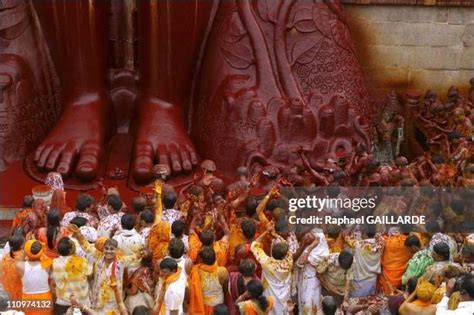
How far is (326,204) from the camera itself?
6.94 meters

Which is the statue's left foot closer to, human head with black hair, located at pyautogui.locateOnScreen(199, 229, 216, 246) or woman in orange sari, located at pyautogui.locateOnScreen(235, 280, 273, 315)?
human head with black hair, located at pyautogui.locateOnScreen(199, 229, 216, 246)

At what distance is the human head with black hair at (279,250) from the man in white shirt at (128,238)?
0.77 m

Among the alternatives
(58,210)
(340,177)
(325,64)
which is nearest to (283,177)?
(340,177)

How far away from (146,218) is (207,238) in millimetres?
453

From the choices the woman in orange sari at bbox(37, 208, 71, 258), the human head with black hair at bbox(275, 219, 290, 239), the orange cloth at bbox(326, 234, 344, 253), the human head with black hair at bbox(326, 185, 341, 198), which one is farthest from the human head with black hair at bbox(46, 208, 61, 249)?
the human head with black hair at bbox(326, 185, 341, 198)

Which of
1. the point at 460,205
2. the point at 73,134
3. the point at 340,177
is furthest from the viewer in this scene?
the point at 73,134

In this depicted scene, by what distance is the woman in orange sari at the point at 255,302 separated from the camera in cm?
542

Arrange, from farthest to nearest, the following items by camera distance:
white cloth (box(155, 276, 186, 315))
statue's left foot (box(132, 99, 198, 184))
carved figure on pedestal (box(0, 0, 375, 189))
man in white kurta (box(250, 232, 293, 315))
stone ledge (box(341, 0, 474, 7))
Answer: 1. stone ledge (box(341, 0, 474, 7))
2. carved figure on pedestal (box(0, 0, 375, 189))
3. statue's left foot (box(132, 99, 198, 184))
4. man in white kurta (box(250, 232, 293, 315))
5. white cloth (box(155, 276, 186, 315))

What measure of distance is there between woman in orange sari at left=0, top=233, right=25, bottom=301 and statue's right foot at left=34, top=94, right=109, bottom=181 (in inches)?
84.2

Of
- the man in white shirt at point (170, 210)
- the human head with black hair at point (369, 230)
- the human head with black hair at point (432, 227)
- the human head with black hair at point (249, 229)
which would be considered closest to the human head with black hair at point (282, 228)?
the human head with black hair at point (249, 229)

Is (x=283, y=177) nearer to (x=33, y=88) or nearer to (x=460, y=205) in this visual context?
(x=460, y=205)

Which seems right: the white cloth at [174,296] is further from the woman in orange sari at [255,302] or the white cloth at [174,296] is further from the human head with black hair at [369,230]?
the human head with black hair at [369,230]

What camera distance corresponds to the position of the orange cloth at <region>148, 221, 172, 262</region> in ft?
19.9

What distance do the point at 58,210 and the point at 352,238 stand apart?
183cm
